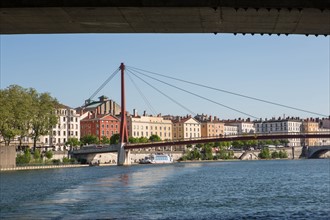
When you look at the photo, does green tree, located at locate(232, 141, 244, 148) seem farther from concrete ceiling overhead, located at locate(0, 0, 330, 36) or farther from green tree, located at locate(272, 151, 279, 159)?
concrete ceiling overhead, located at locate(0, 0, 330, 36)

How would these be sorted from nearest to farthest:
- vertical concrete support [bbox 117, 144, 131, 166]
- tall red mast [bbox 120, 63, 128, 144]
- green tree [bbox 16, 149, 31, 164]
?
green tree [bbox 16, 149, 31, 164] < tall red mast [bbox 120, 63, 128, 144] < vertical concrete support [bbox 117, 144, 131, 166]

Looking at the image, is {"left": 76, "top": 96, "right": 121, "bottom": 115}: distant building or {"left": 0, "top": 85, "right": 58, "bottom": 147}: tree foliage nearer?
{"left": 0, "top": 85, "right": 58, "bottom": 147}: tree foliage

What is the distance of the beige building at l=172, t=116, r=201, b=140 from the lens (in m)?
166

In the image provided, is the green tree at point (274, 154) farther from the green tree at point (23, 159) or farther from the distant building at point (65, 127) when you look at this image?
the green tree at point (23, 159)

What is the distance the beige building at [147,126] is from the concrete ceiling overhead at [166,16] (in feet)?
433

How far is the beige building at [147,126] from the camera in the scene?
148 meters

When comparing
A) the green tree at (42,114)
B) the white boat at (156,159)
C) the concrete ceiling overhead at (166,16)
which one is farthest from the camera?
the white boat at (156,159)

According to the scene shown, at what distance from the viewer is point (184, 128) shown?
166 meters

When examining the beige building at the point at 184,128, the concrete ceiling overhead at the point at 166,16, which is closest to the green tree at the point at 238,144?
the beige building at the point at 184,128

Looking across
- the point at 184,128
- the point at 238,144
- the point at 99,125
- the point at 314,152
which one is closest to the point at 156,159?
the point at 99,125

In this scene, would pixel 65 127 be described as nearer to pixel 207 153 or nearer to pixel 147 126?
pixel 207 153

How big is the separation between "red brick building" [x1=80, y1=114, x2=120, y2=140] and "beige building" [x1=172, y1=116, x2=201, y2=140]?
31.1 m

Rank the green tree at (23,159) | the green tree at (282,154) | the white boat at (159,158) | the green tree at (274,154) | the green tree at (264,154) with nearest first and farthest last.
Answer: the green tree at (23,159), the white boat at (159,158), the green tree at (264,154), the green tree at (274,154), the green tree at (282,154)

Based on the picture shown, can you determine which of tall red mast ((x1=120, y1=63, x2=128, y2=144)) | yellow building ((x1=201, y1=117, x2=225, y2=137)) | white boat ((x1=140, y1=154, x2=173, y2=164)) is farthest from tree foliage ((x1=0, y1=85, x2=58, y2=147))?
yellow building ((x1=201, y1=117, x2=225, y2=137))
